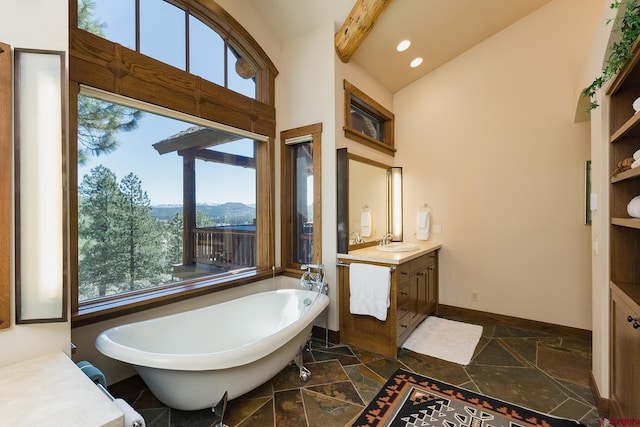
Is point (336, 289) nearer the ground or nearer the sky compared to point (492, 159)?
nearer the ground

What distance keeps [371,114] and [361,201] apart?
125 centimetres

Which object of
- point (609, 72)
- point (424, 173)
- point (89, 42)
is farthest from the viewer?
point (424, 173)

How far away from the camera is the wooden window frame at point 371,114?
3.26 metres

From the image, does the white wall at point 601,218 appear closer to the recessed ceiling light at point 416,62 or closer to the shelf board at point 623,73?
the shelf board at point 623,73

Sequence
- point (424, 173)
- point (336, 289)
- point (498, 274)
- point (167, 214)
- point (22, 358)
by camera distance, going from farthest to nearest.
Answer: point (424, 173) → point (498, 274) → point (336, 289) → point (167, 214) → point (22, 358)

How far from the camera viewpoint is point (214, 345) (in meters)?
2.52

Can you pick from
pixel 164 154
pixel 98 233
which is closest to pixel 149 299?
pixel 98 233

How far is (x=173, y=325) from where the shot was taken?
2.24m

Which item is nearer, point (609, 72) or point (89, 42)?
point (609, 72)

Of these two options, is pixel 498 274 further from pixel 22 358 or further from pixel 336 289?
pixel 22 358

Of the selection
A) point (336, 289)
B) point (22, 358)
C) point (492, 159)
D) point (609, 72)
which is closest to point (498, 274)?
point (492, 159)

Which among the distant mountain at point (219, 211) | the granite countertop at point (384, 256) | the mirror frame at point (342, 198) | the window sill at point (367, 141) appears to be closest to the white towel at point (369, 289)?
the granite countertop at point (384, 256)

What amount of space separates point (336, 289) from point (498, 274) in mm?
2111

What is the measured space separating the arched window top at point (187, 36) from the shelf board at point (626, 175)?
3139 millimetres
